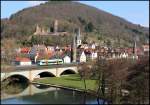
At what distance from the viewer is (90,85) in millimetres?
39781

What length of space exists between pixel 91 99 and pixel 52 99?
3.72 meters

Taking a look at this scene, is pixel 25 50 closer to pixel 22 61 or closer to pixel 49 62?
pixel 22 61

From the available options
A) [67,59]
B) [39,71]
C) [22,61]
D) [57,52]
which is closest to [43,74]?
[22,61]

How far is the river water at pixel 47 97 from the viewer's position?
33.3 metres

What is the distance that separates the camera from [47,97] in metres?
36.6

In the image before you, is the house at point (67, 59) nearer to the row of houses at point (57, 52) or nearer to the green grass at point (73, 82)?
the row of houses at point (57, 52)

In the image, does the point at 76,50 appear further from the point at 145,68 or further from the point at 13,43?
the point at 145,68

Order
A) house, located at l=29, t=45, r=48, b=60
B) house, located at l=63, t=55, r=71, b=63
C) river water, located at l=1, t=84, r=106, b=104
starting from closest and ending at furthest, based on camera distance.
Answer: river water, located at l=1, t=84, r=106, b=104 < house, located at l=29, t=45, r=48, b=60 < house, located at l=63, t=55, r=71, b=63

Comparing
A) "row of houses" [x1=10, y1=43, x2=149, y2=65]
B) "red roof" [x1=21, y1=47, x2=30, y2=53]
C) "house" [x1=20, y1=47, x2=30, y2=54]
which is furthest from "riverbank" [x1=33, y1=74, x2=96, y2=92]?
"red roof" [x1=21, y1=47, x2=30, y2=53]

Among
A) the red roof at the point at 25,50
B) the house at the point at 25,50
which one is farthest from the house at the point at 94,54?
the red roof at the point at 25,50

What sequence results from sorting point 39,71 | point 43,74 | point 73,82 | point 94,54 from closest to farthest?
point 73,82 < point 94,54 < point 39,71 < point 43,74

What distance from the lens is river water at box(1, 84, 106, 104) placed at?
3328 centimetres

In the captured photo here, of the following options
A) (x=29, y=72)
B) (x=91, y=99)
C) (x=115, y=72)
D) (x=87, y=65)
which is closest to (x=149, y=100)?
(x=115, y=72)

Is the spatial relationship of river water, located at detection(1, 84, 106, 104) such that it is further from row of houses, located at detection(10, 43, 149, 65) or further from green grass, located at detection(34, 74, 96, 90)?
row of houses, located at detection(10, 43, 149, 65)
